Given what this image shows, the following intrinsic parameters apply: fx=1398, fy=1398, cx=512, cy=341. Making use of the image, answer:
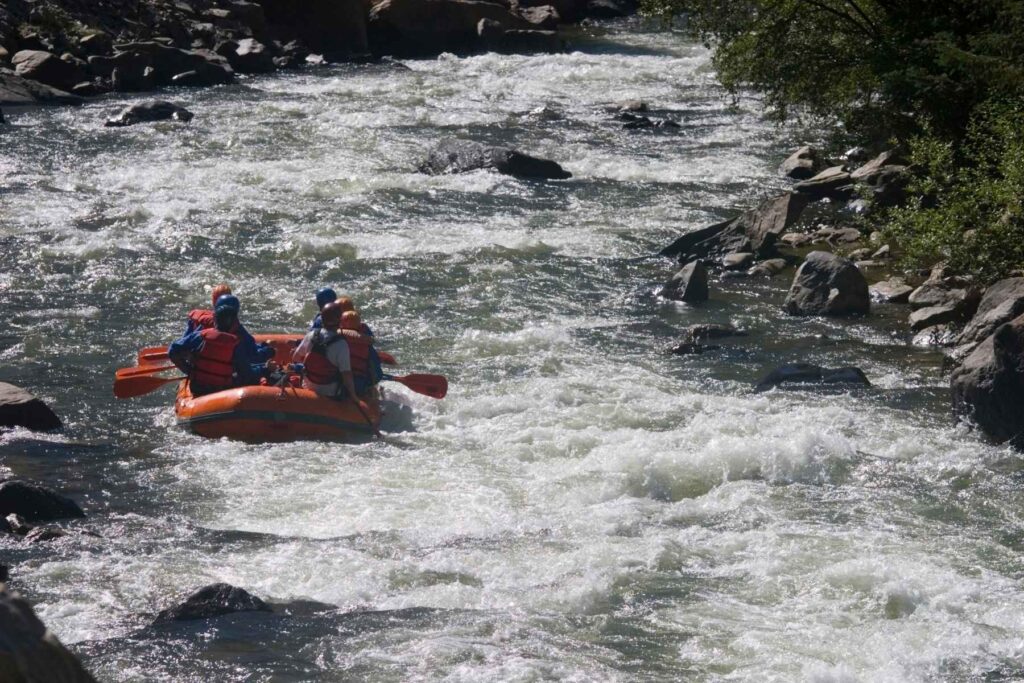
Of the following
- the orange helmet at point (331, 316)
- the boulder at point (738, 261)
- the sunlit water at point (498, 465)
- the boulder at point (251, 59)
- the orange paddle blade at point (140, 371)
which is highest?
the boulder at point (251, 59)

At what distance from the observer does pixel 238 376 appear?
1166cm

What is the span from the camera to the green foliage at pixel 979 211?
13141 millimetres

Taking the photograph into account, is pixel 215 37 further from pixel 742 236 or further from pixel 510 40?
pixel 742 236

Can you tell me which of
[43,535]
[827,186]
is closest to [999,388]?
[43,535]

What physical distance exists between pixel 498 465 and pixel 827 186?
9940mm

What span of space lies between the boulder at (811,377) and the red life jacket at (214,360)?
4.51 metres

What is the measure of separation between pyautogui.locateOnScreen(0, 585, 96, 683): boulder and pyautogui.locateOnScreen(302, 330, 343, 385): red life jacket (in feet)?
23.2

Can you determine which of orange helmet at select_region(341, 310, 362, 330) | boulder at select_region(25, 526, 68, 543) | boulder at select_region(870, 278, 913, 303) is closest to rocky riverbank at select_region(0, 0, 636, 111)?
orange helmet at select_region(341, 310, 362, 330)

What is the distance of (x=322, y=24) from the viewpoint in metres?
31.9

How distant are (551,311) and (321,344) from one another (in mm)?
3717

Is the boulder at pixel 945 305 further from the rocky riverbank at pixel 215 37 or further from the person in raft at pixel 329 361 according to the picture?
the rocky riverbank at pixel 215 37

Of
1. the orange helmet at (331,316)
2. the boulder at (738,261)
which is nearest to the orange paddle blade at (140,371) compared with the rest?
the orange helmet at (331,316)

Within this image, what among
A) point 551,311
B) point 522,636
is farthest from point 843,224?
point 522,636

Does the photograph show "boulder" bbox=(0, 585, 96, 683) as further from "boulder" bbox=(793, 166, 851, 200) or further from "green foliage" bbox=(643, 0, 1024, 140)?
"boulder" bbox=(793, 166, 851, 200)
